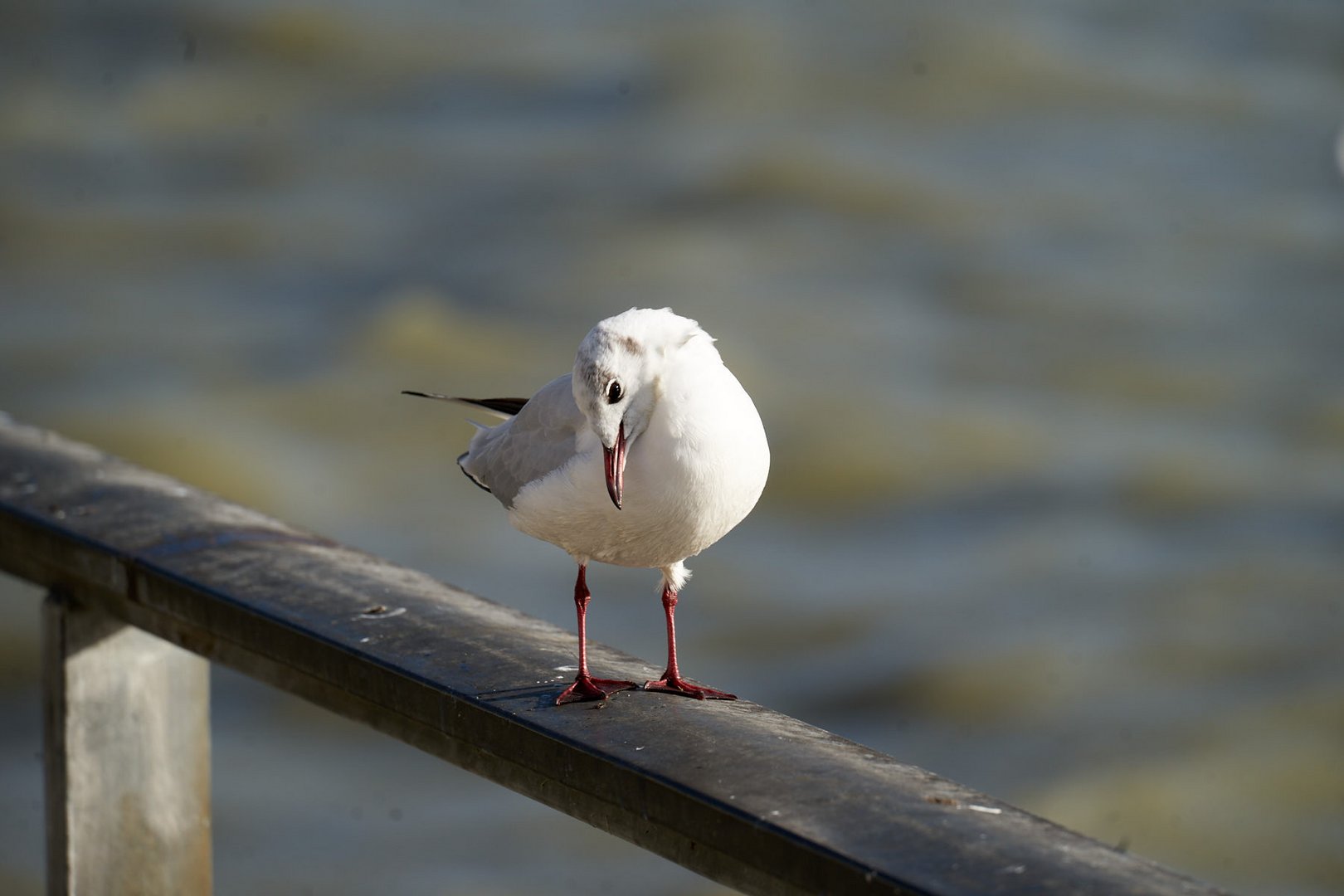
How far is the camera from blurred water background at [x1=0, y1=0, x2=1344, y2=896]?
7.12 metres

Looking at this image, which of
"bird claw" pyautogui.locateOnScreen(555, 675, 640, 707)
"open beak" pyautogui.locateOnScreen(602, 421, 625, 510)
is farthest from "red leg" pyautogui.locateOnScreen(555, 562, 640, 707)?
"open beak" pyautogui.locateOnScreen(602, 421, 625, 510)

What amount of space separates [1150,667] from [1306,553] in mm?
1246

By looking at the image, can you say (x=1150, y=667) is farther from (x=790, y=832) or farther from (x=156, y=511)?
(x=790, y=832)

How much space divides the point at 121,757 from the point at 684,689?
0.89 m

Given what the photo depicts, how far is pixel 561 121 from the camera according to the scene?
10039 mm

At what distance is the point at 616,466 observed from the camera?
2217 mm

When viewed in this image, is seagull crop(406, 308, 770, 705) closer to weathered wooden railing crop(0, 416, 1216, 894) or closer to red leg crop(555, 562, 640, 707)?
red leg crop(555, 562, 640, 707)

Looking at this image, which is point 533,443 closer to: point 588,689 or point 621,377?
point 621,377

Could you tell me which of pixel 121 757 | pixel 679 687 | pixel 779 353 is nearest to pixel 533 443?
pixel 679 687

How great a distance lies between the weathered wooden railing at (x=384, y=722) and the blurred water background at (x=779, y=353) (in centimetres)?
351

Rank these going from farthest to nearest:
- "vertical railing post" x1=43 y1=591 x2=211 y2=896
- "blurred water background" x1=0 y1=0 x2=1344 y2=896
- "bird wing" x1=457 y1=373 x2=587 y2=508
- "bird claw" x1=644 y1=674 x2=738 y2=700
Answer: "blurred water background" x1=0 y1=0 x2=1344 y2=896 → "vertical railing post" x1=43 y1=591 x2=211 y2=896 → "bird wing" x1=457 y1=373 x2=587 y2=508 → "bird claw" x1=644 y1=674 x2=738 y2=700

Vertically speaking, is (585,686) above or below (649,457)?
below

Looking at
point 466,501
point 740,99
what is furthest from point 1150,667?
point 740,99

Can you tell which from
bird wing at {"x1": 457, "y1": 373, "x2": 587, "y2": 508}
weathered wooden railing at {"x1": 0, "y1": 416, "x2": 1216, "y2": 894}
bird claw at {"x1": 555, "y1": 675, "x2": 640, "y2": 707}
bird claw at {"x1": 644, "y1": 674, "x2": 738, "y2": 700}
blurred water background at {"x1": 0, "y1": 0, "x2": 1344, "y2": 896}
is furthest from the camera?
blurred water background at {"x1": 0, "y1": 0, "x2": 1344, "y2": 896}
